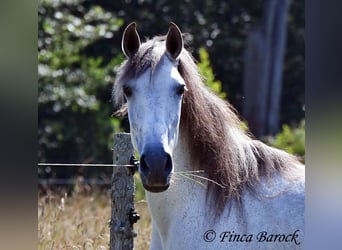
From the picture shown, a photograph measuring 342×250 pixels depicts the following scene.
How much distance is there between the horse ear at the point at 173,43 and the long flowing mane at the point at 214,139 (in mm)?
33

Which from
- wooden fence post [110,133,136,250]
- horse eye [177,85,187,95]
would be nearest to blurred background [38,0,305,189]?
wooden fence post [110,133,136,250]

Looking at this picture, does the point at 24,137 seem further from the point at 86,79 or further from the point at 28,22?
the point at 86,79

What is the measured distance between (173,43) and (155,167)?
570 mm

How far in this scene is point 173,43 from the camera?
334cm

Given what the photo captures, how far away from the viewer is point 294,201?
3.60 m

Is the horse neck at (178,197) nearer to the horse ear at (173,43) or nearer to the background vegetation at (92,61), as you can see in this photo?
the horse ear at (173,43)

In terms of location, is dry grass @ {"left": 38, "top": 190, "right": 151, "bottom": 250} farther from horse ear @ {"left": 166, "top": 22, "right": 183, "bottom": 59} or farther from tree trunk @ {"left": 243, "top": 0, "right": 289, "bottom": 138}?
tree trunk @ {"left": 243, "top": 0, "right": 289, "bottom": 138}

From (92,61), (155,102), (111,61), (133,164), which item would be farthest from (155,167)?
(111,61)

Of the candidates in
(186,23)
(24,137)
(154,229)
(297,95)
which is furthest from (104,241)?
(297,95)

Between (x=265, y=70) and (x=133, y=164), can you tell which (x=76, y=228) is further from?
(x=265, y=70)

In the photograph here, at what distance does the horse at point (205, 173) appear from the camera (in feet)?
10.8

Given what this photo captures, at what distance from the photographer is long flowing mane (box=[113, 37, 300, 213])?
3371 millimetres

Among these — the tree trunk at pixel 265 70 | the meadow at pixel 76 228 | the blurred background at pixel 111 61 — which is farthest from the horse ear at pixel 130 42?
the tree trunk at pixel 265 70

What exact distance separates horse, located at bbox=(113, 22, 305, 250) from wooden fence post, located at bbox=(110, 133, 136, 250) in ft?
1.21
